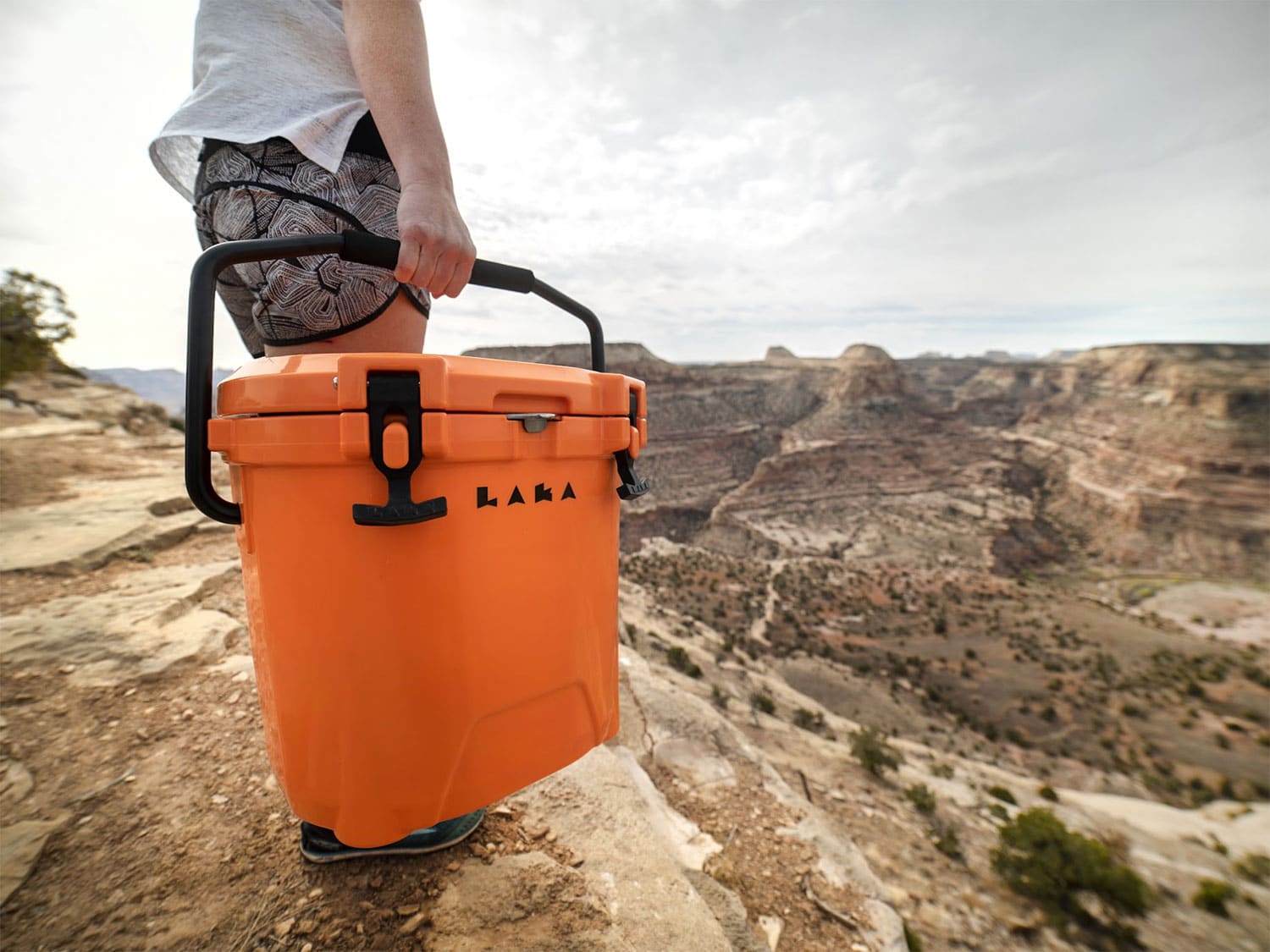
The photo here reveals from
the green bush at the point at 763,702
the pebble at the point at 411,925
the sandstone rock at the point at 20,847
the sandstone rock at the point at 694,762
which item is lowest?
the green bush at the point at 763,702

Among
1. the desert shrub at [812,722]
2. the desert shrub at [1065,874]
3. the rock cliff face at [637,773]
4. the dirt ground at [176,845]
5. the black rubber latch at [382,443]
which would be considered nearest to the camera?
the black rubber latch at [382,443]

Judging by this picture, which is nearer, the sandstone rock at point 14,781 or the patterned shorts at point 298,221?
the patterned shorts at point 298,221

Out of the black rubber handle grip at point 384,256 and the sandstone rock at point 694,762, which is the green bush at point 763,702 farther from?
the black rubber handle grip at point 384,256

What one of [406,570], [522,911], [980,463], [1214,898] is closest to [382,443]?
[406,570]

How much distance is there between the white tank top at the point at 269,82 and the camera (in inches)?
37.5

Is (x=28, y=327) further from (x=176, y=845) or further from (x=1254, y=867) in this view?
(x=1254, y=867)


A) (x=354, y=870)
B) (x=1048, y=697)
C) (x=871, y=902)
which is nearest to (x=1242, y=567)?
(x=1048, y=697)

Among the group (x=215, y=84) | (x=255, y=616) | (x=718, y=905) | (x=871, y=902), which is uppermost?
(x=215, y=84)

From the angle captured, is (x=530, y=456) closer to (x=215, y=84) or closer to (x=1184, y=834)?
(x=215, y=84)

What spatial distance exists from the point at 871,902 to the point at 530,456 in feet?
7.36

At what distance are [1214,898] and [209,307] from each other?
10.7 meters

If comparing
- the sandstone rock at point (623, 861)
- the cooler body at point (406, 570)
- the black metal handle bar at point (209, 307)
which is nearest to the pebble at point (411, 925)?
the sandstone rock at point (623, 861)

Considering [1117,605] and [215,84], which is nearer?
[215,84]

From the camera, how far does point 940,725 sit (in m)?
14.9
